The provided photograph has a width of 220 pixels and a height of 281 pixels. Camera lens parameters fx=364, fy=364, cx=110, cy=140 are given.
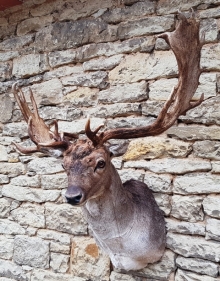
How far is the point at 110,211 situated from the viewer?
2221mm

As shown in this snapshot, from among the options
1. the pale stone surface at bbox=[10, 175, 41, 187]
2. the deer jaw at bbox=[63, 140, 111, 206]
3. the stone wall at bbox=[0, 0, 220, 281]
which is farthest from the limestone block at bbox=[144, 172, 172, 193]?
the pale stone surface at bbox=[10, 175, 41, 187]

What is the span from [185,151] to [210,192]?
0.32m

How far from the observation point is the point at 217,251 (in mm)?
2324

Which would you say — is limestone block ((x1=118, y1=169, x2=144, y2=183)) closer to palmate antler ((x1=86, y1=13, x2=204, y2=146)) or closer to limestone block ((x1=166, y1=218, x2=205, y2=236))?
limestone block ((x1=166, y1=218, x2=205, y2=236))

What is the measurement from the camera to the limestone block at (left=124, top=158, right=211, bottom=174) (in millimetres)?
2432

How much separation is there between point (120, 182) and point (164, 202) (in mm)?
424

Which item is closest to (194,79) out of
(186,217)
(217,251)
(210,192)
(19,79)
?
(210,192)

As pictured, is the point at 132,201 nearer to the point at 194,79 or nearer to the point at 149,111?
the point at 149,111

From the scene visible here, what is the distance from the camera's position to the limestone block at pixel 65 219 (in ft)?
9.46

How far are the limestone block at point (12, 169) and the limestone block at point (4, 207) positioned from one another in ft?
0.80

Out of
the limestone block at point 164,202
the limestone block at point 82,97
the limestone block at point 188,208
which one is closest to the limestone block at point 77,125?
the limestone block at point 82,97

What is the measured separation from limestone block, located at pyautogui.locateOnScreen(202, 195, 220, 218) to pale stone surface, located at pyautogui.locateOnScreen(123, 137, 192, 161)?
34 centimetres

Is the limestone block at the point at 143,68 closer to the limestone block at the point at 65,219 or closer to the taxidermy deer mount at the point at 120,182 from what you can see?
the taxidermy deer mount at the point at 120,182

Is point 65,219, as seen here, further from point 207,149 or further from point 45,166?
point 207,149
